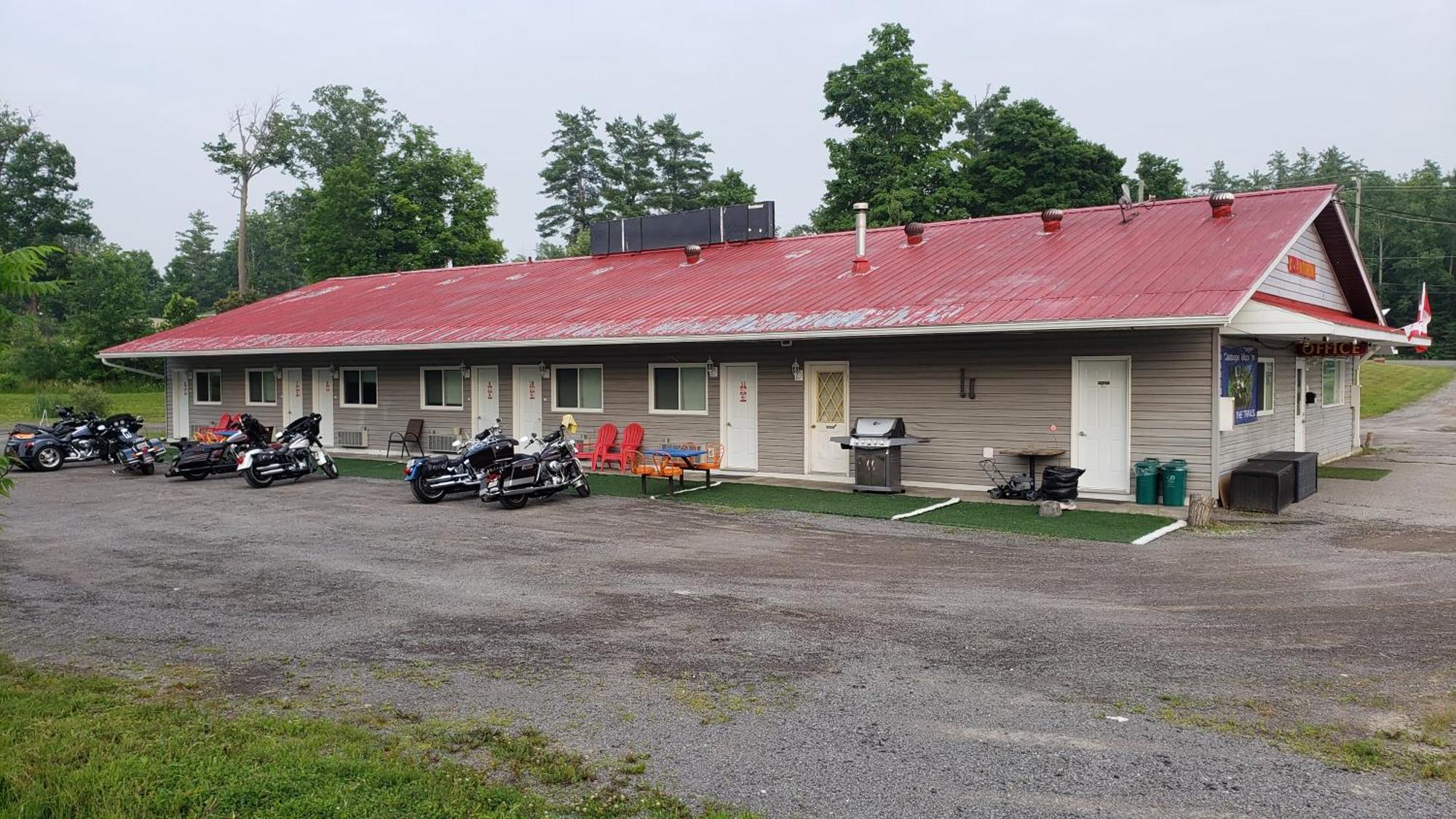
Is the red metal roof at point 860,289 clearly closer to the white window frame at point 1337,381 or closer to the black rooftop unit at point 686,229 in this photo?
the black rooftop unit at point 686,229

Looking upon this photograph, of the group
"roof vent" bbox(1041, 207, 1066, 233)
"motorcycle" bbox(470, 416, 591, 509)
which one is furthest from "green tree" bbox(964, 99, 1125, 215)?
"motorcycle" bbox(470, 416, 591, 509)

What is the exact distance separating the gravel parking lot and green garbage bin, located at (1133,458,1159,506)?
1570 mm

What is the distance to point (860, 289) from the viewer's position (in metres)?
16.8

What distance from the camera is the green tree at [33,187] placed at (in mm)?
60875

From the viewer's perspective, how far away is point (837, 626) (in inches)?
286

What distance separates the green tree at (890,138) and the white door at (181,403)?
77.0ft

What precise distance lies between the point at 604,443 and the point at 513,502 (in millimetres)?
4746

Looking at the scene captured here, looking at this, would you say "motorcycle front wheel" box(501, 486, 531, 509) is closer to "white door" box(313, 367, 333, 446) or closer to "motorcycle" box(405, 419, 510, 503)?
"motorcycle" box(405, 419, 510, 503)

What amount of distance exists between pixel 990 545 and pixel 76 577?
9014 millimetres

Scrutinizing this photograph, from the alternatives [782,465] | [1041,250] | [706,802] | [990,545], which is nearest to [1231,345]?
[1041,250]

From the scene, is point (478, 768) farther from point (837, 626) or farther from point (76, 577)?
point (76, 577)

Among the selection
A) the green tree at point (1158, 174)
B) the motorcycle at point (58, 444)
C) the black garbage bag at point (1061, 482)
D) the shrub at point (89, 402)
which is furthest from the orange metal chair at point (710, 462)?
the green tree at point (1158, 174)

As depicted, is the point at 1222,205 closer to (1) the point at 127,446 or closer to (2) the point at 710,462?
(2) the point at 710,462

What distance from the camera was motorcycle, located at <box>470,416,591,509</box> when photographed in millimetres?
13719
